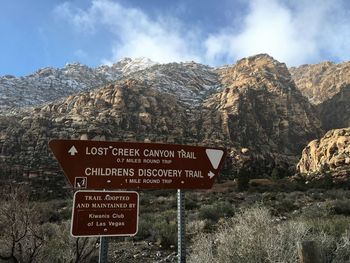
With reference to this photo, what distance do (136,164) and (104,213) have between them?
1.99ft

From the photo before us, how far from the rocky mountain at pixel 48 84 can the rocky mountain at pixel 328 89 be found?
6055 cm

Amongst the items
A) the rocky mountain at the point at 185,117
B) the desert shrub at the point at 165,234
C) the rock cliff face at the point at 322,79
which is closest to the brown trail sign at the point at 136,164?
the desert shrub at the point at 165,234

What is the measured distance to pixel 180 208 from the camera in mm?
4344

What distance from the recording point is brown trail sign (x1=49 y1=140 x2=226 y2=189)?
4.12 meters

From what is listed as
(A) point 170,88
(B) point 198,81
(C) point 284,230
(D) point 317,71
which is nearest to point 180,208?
(C) point 284,230

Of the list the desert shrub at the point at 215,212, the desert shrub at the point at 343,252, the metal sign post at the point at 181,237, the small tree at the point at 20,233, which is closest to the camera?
the metal sign post at the point at 181,237

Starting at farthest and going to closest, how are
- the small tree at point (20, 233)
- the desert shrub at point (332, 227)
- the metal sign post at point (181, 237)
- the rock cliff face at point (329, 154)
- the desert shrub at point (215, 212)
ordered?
the rock cliff face at point (329, 154), the desert shrub at point (215, 212), the desert shrub at point (332, 227), the small tree at point (20, 233), the metal sign post at point (181, 237)

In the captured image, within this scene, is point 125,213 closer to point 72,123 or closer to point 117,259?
point 117,259

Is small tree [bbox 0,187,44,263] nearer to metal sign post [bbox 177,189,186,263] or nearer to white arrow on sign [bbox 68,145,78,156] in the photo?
white arrow on sign [bbox 68,145,78,156]

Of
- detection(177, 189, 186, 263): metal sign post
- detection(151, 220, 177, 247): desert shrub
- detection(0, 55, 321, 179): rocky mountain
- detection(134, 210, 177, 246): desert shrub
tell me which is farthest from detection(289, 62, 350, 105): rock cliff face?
detection(177, 189, 186, 263): metal sign post

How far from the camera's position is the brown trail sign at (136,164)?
412 cm

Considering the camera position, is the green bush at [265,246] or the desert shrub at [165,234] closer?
the green bush at [265,246]

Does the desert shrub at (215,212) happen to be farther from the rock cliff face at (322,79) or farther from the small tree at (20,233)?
the rock cliff face at (322,79)

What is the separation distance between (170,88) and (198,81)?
60.7 feet
